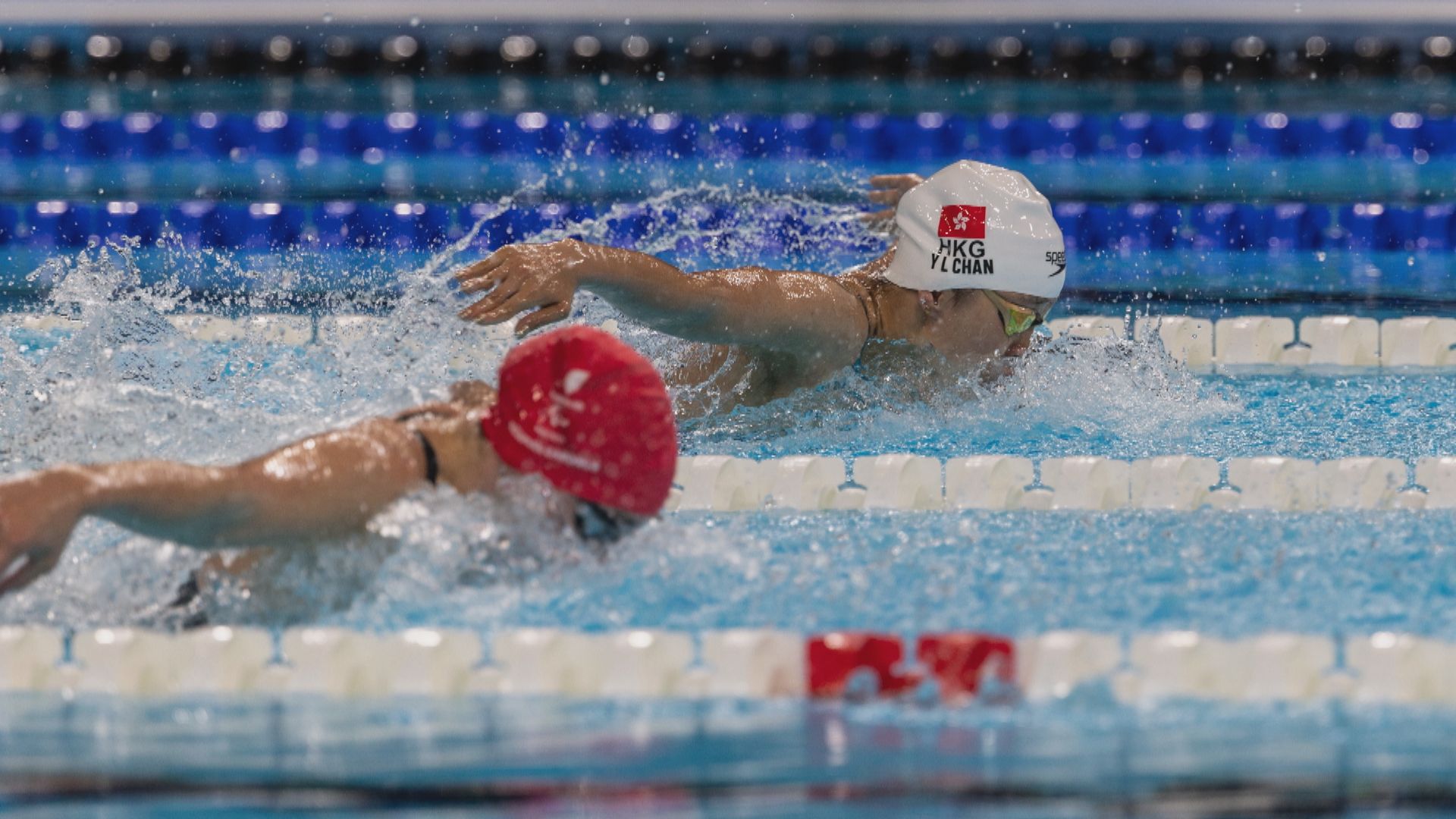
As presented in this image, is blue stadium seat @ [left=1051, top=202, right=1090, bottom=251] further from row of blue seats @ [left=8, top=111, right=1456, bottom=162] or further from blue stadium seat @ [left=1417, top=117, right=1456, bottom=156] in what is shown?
blue stadium seat @ [left=1417, top=117, right=1456, bottom=156]

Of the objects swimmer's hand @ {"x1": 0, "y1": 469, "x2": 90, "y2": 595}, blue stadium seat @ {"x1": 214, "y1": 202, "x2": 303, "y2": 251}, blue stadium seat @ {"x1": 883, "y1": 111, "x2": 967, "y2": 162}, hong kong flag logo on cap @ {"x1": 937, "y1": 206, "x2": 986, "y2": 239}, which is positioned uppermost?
blue stadium seat @ {"x1": 883, "y1": 111, "x2": 967, "y2": 162}

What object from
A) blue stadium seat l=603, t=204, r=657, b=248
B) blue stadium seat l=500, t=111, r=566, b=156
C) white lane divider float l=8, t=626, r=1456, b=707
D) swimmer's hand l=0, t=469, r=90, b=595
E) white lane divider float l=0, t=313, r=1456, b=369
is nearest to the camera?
swimmer's hand l=0, t=469, r=90, b=595

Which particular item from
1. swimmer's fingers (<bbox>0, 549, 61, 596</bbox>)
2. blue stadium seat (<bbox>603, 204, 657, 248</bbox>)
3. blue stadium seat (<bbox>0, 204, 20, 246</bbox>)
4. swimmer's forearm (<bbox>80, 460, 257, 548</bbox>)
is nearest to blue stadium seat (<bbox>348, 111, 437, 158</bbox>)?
blue stadium seat (<bbox>603, 204, 657, 248</bbox>)

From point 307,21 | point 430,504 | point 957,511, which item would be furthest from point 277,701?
point 307,21

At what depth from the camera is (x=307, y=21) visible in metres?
6.89

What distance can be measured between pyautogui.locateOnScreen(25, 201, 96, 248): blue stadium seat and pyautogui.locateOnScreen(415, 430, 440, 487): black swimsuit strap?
3.42 m

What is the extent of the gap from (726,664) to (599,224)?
3.13m

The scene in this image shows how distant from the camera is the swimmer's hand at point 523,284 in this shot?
2.53m

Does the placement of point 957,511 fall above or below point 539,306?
below

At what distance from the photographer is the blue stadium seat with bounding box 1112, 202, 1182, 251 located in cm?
534

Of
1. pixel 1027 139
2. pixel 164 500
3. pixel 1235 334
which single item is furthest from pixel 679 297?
pixel 1027 139

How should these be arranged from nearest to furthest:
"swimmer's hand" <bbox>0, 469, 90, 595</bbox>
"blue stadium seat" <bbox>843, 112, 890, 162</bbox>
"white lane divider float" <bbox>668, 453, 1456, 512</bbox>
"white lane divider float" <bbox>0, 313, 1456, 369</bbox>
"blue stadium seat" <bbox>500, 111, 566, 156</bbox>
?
1. "swimmer's hand" <bbox>0, 469, 90, 595</bbox>
2. "white lane divider float" <bbox>668, 453, 1456, 512</bbox>
3. "white lane divider float" <bbox>0, 313, 1456, 369</bbox>
4. "blue stadium seat" <bbox>843, 112, 890, 162</bbox>
5. "blue stadium seat" <bbox>500, 111, 566, 156</bbox>

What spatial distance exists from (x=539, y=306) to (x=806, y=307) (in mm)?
649

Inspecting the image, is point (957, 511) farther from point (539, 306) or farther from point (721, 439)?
point (539, 306)
